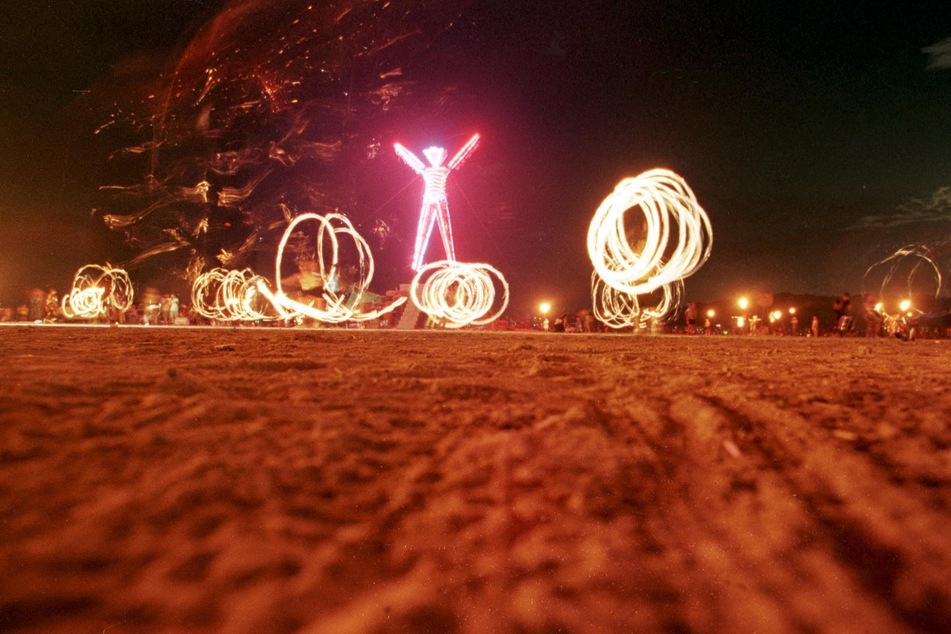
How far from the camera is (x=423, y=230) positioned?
2433cm

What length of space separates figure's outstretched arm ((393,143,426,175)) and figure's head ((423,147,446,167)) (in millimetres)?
510

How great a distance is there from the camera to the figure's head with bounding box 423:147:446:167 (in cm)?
2533

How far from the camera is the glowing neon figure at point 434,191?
79.4 feet

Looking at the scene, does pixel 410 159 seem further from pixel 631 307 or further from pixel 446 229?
pixel 631 307

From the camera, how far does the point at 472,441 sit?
2.29m

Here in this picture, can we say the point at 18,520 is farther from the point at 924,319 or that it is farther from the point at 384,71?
the point at 924,319

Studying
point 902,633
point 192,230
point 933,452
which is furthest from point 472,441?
point 192,230

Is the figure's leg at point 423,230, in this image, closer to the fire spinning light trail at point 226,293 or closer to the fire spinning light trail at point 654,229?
the fire spinning light trail at point 226,293

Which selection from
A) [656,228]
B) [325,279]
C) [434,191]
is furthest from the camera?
[434,191]

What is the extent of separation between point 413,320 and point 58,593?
2161 centimetres

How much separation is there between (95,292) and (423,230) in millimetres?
13392

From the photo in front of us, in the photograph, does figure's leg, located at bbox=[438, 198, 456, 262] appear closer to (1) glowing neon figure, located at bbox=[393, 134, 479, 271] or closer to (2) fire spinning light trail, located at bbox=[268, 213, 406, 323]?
(1) glowing neon figure, located at bbox=[393, 134, 479, 271]

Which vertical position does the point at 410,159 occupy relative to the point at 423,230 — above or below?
above

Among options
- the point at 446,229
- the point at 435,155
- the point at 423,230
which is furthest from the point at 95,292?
the point at 435,155
